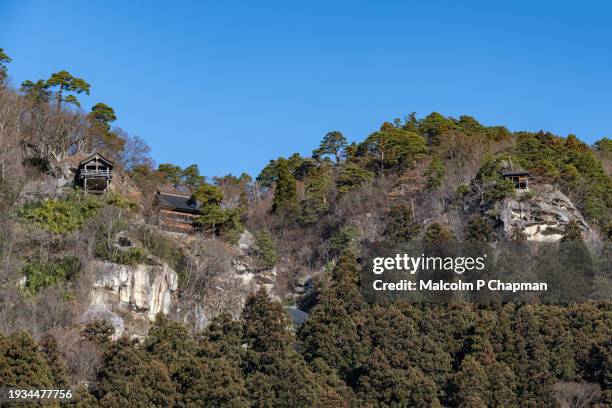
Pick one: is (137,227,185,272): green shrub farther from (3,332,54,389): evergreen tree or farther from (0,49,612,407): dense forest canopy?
(3,332,54,389): evergreen tree

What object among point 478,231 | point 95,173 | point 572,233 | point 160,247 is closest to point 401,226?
point 478,231

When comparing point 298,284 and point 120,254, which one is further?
point 298,284

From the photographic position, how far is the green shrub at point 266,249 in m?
40.5

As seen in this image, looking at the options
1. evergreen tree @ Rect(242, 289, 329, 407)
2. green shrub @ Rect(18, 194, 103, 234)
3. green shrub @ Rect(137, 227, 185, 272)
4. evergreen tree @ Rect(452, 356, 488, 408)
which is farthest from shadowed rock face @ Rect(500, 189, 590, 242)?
green shrub @ Rect(18, 194, 103, 234)

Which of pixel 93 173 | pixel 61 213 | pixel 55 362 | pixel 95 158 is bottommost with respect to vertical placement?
pixel 55 362

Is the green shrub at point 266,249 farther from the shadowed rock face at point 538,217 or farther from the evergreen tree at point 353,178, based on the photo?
the shadowed rock face at point 538,217

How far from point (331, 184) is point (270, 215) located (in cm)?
311

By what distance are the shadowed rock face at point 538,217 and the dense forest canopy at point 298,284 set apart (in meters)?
0.55

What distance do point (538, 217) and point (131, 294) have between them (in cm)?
1586

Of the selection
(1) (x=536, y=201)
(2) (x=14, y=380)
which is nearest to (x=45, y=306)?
(2) (x=14, y=380)

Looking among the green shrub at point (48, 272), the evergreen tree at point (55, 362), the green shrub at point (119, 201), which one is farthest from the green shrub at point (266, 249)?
the evergreen tree at point (55, 362)

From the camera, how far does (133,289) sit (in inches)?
1364

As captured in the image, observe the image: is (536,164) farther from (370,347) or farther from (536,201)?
(370,347)

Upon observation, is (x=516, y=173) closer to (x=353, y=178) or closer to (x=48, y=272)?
(x=353, y=178)
